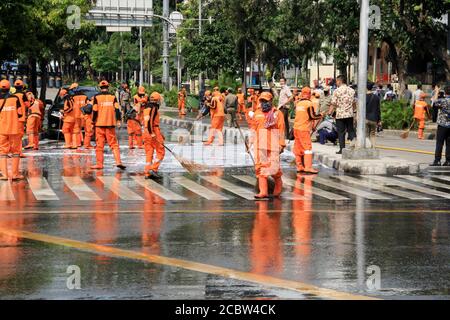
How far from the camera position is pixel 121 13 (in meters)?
55.7

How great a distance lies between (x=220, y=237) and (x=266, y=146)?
3.91 metres

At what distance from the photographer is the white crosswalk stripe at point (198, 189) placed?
15.4m

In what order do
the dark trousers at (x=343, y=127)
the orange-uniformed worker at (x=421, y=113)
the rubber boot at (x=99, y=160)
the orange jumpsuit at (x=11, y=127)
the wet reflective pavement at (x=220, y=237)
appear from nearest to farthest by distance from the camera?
the wet reflective pavement at (x=220, y=237) → the orange jumpsuit at (x=11, y=127) → the rubber boot at (x=99, y=160) → the dark trousers at (x=343, y=127) → the orange-uniformed worker at (x=421, y=113)

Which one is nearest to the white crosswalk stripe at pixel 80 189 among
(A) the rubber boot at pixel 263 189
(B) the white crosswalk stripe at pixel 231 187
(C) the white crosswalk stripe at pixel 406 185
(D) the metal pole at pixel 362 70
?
(B) the white crosswalk stripe at pixel 231 187

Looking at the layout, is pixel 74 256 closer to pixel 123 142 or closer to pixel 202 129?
pixel 123 142

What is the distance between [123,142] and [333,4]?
13.6 metres

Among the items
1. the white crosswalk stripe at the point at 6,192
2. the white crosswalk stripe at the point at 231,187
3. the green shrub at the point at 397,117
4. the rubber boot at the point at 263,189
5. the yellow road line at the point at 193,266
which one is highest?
the green shrub at the point at 397,117

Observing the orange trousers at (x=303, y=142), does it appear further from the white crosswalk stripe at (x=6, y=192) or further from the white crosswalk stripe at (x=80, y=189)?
the white crosswalk stripe at (x=6, y=192)

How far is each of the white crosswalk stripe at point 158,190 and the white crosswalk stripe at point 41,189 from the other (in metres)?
1.67

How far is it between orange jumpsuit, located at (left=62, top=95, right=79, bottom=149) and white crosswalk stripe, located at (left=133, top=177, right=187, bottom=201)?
7.02 metres

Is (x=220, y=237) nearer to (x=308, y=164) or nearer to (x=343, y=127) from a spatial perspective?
(x=308, y=164)

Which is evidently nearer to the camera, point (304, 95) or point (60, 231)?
point (60, 231)

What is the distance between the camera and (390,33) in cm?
3862
